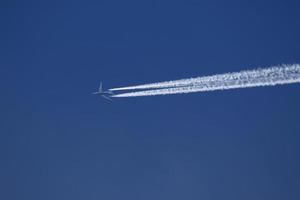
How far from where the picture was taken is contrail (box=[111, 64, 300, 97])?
554 centimetres

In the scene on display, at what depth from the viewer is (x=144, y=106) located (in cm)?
634

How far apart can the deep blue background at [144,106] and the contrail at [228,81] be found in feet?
0.29

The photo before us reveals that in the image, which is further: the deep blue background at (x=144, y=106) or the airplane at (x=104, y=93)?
the airplane at (x=104, y=93)

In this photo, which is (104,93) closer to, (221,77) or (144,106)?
(144,106)

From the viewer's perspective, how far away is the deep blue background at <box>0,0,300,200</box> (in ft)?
18.5

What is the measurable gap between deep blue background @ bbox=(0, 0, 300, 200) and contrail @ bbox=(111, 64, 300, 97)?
9 centimetres

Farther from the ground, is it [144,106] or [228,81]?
[228,81]

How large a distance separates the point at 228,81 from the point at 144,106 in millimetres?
1221

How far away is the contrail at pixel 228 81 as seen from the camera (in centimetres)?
554

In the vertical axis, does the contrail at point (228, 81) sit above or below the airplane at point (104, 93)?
below

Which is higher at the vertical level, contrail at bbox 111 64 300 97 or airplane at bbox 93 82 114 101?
airplane at bbox 93 82 114 101

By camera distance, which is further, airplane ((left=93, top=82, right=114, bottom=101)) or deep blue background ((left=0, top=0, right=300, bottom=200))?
airplane ((left=93, top=82, right=114, bottom=101))

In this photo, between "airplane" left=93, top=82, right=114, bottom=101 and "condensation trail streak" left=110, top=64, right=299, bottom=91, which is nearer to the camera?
"condensation trail streak" left=110, top=64, right=299, bottom=91

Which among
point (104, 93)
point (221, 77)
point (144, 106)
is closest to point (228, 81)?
point (221, 77)
